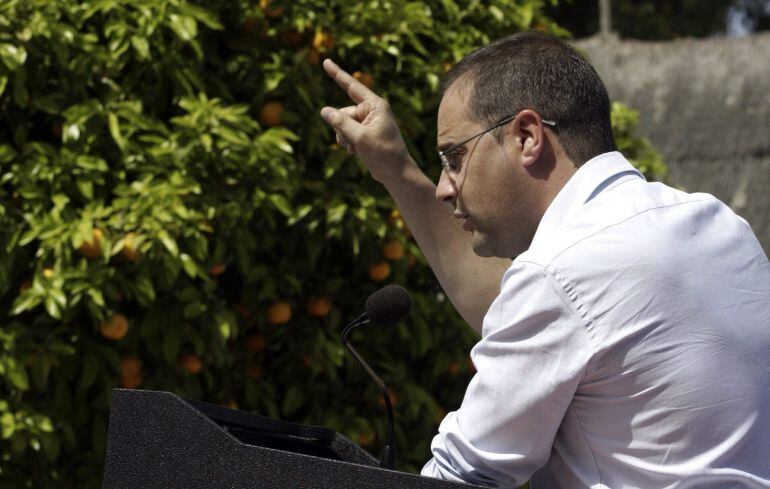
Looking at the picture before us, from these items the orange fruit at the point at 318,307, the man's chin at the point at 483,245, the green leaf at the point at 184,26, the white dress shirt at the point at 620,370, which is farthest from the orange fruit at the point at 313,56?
the white dress shirt at the point at 620,370

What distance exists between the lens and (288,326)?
361 cm

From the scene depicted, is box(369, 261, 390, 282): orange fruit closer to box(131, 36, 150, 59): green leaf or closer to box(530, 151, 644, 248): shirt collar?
box(131, 36, 150, 59): green leaf

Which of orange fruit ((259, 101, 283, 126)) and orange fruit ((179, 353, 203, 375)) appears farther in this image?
orange fruit ((259, 101, 283, 126))

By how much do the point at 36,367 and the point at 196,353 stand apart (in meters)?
0.43

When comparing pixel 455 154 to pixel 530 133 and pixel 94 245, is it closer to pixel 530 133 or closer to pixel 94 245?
pixel 530 133

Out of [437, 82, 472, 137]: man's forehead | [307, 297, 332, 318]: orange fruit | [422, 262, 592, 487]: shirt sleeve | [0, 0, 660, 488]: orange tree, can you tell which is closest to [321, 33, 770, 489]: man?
[422, 262, 592, 487]: shirt sleeve

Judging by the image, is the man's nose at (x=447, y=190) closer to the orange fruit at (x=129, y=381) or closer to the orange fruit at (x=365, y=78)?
the orange fruit at (x=129, y=381)

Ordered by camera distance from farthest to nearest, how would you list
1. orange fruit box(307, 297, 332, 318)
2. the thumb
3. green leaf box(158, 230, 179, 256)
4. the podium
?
orange fruit box(307, 297, 332, 318) < green leaf box(158, 230, 179, 256) < the thumb < the podium

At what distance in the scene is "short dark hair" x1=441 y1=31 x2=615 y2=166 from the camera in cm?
200

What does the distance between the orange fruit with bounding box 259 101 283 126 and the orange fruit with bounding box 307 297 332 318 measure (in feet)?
1.75

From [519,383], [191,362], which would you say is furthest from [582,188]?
[191,362]

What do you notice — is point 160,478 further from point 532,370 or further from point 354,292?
point 354,292

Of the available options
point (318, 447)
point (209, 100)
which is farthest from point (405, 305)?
point (209, 100)

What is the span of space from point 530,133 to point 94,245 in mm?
1456
